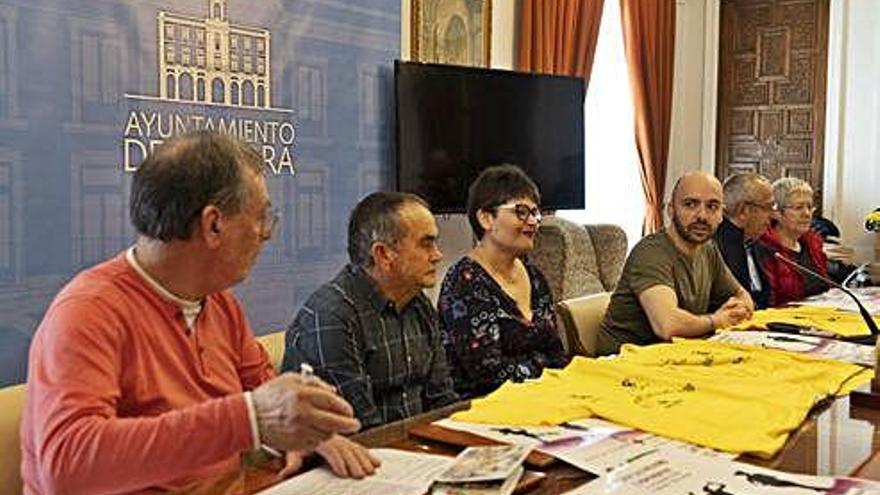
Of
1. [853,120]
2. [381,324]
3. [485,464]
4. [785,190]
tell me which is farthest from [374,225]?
[853,120]

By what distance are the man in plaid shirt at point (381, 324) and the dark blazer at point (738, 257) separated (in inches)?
71.4

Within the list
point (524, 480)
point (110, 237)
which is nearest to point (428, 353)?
point (524, 480)

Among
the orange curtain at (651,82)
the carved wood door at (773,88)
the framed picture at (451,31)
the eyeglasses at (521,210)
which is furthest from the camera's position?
the carved wood door at (773,88)

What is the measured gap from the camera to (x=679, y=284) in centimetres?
308

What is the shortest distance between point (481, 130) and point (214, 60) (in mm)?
1542

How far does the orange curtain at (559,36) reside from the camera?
16.5 feet

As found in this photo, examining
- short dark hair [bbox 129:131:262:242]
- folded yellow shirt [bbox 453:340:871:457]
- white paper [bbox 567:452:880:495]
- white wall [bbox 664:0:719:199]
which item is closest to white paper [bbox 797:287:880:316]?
folded yellow shirt [bbox 453:340:871:457]

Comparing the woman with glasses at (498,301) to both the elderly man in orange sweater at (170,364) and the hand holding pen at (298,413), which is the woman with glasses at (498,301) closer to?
the elderly man in orange sweater at (170,364)

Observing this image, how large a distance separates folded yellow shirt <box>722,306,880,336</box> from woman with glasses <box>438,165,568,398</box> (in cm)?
61

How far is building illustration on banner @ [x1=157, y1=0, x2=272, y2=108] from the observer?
10.7 ft

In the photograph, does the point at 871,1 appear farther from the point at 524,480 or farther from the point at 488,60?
the point at 524,480

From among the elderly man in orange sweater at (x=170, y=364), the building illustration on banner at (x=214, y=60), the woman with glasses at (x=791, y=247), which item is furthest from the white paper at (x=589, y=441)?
the woman with glasses at (x=791, y=247)

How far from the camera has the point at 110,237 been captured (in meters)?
3.08

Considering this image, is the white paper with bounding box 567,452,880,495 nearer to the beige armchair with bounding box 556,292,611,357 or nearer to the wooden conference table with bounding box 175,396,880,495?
the wooden conference table with bounding box 175,396,880,495
